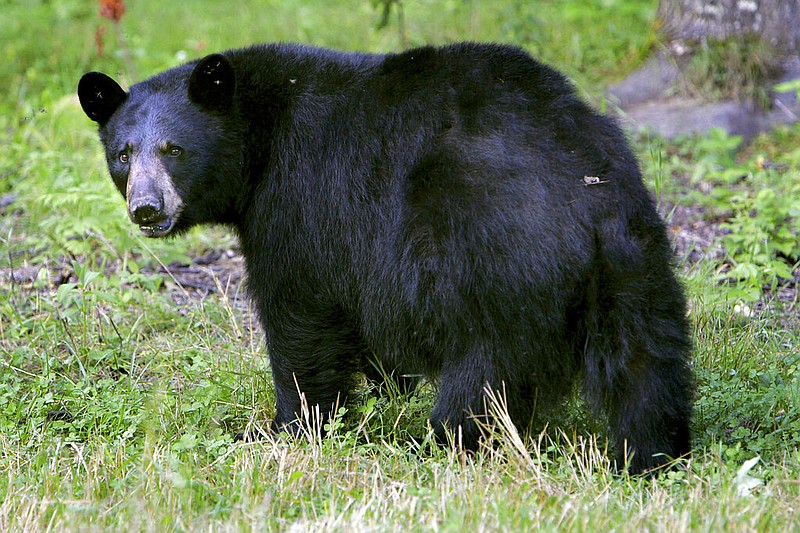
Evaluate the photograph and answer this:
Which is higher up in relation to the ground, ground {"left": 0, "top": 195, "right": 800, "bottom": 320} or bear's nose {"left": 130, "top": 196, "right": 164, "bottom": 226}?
bear's nose {"left": 130, "top": 196, "right": 164, "bottom": 226}

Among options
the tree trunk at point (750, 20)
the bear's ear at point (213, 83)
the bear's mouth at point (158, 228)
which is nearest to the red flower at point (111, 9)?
the bear's ear at point (213, 83)

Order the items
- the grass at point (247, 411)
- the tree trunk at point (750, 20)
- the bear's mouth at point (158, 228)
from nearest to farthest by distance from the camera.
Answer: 1. the grass at point (247, 411)
2. the bear's mouth at point (158, 228)
3. the tree trunk at point (750, 20)

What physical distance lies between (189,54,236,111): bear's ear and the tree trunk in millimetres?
5135

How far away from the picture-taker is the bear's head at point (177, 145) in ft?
13.4

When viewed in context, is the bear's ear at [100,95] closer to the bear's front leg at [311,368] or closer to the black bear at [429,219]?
the black bear at [429,219]

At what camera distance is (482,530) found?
2.93m

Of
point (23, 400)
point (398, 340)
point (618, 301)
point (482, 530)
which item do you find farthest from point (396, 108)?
point (23, 400)

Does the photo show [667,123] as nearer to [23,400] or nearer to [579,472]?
[579,472]

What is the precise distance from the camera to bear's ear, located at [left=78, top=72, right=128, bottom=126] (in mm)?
4223

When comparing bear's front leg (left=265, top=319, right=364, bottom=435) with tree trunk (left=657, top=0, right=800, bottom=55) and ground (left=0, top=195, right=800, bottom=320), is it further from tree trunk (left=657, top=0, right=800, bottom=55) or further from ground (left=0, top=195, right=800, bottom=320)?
tree trunk (left=657, top=0, right=800, bottom=55)

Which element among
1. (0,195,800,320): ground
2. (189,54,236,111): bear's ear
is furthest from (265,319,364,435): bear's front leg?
(0,195,800,320): ground

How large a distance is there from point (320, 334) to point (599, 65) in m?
5.99

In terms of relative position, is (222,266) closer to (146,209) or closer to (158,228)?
(158,228)

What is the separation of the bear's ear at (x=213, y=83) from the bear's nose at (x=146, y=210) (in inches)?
19.7
